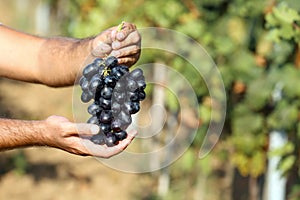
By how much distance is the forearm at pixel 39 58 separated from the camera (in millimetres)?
2576

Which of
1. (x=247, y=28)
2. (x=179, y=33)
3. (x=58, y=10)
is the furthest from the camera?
(x=58, y=10)

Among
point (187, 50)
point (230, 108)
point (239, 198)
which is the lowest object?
point (239, 198)

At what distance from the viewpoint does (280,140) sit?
389 centimetres

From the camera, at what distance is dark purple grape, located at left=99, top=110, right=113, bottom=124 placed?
6.59ft

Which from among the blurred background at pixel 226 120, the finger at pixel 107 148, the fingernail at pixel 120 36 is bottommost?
the finger at pixel 107 148

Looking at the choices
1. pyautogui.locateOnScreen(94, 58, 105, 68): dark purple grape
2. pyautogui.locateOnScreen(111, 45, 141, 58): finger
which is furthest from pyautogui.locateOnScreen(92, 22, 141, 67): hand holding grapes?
pyautogui.locateOnScreen(94, 58, 105, 68): dark purple grape

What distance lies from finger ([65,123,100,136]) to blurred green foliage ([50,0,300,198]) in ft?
4.66

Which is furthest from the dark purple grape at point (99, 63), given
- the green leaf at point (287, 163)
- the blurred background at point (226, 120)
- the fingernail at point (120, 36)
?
the green leaf at point (287, 163)

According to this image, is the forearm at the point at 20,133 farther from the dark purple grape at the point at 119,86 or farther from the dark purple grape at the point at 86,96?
the dark purple grape at the point at 119,86

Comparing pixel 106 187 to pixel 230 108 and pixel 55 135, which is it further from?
pixel 55 135

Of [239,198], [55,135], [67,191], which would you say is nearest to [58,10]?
[67,191]

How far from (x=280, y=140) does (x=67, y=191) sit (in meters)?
2.24

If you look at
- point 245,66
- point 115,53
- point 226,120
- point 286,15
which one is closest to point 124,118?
point 115,53

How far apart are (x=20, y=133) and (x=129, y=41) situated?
432mm
